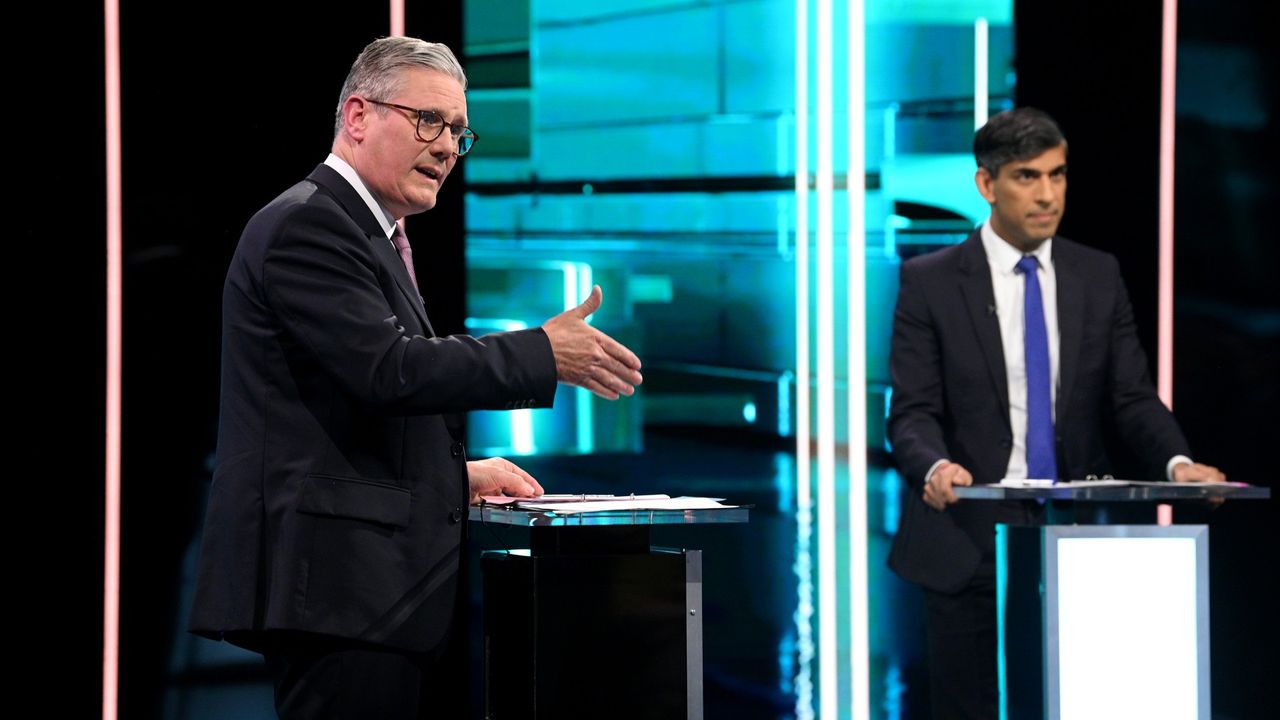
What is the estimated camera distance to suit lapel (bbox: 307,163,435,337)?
2287mm

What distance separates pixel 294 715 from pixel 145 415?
65.6 inches

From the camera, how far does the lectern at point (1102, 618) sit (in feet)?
9.98

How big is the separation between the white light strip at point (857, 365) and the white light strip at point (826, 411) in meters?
0.05

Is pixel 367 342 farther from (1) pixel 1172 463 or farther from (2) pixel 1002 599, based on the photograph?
(1) pixel 1172 463

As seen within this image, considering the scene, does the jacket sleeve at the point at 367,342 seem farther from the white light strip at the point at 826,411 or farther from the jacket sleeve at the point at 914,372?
the white light strip at the point at 826,411

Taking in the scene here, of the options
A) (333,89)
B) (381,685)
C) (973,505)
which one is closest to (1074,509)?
(973,505)

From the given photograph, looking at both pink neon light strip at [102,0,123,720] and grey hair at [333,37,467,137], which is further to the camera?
pink neon light strip at [102,0,123,720]

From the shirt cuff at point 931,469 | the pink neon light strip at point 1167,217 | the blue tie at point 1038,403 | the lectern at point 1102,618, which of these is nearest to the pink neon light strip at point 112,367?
the shirt cuff at point 931,469

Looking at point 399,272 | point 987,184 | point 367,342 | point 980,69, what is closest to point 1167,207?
point 980,69

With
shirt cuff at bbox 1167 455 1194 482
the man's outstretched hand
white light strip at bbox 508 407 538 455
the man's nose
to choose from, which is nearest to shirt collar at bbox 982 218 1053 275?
the man's nose

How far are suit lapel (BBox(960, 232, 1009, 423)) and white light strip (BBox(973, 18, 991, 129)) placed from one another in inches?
32.6

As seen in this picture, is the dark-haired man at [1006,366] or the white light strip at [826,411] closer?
the dark-haired man at [1006,366]

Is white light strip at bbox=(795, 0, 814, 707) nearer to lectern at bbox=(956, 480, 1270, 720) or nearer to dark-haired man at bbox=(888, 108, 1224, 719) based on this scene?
dark-haired man at bbox=(888, 108, 1224, 719)

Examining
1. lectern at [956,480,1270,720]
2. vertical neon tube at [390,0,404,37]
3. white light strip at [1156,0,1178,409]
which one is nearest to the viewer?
lectern at [956,480,1270,720]
